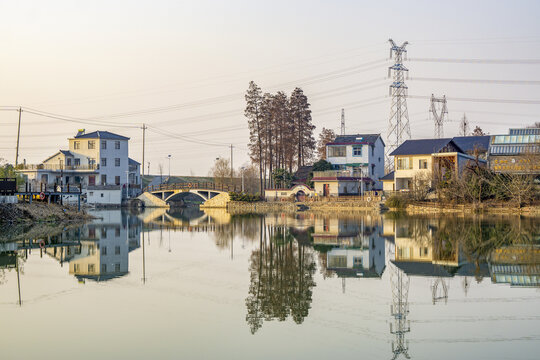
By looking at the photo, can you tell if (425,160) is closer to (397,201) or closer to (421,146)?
(421,146)

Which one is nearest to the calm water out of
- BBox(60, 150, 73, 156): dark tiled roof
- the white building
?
the white building

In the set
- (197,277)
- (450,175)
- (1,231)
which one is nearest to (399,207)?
(450,175)

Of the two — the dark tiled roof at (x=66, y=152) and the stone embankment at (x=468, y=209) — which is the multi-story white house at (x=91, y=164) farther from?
the stone embankment at (x=468, y=209)

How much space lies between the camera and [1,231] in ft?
92.2

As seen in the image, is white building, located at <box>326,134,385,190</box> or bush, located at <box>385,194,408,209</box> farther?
white building, located at <box>326,134,385,190</box>

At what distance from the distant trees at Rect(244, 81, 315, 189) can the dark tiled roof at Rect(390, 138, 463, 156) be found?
52.1 feet

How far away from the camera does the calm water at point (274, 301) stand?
28.1ft

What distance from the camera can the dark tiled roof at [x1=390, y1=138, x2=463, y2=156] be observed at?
175 ft

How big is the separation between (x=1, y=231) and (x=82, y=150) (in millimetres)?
43493

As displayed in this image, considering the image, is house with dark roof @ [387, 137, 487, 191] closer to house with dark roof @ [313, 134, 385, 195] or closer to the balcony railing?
house with dark roof @ [313, 134, 385, 195]

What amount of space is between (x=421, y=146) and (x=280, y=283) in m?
43.6

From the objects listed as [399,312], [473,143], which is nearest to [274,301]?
[399,312]

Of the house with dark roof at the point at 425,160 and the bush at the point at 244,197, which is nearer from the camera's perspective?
the house with dark roof at the point at 425,160

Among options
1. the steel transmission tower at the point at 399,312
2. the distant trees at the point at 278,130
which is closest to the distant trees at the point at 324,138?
the distant trees at the point at 278,130
